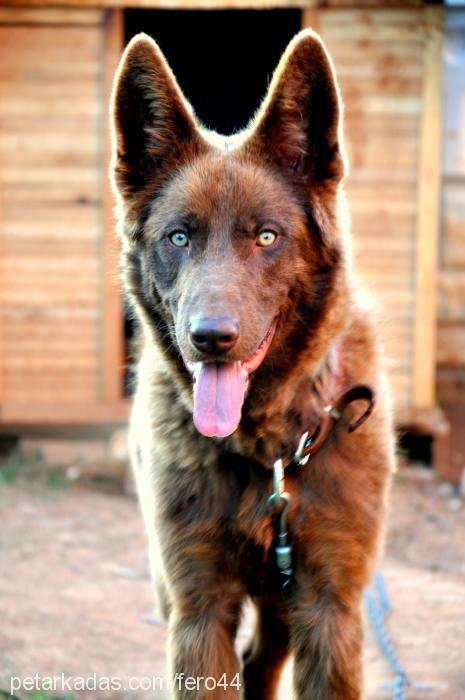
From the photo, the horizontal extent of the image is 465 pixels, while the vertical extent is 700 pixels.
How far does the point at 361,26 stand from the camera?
6891mm

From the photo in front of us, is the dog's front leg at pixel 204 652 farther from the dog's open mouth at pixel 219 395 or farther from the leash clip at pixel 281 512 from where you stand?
the dog's open mouth at pixel 219 395

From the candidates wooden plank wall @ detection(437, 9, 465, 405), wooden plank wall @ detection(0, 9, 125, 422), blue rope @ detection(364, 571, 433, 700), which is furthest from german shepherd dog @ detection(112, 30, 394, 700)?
wooden plank wall @ detection(437, 9, 465, 405)

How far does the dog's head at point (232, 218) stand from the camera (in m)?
2.63

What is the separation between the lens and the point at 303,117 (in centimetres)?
282

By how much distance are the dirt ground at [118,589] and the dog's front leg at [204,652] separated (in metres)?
0.93

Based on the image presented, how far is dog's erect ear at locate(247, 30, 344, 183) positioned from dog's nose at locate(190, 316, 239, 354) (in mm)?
591

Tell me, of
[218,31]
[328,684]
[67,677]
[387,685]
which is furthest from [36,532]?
[218,31]

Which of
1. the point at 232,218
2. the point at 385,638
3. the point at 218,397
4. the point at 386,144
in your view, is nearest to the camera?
the point at 218,397

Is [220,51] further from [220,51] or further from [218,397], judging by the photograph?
[218,397]

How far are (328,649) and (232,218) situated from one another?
1.19 metres

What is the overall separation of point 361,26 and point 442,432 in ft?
9.36

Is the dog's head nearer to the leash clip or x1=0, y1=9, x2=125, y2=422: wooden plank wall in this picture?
the leash clip

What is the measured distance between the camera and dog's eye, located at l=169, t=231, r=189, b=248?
9.12ft

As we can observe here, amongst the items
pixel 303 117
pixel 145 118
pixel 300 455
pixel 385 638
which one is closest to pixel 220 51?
pixel 385 638
